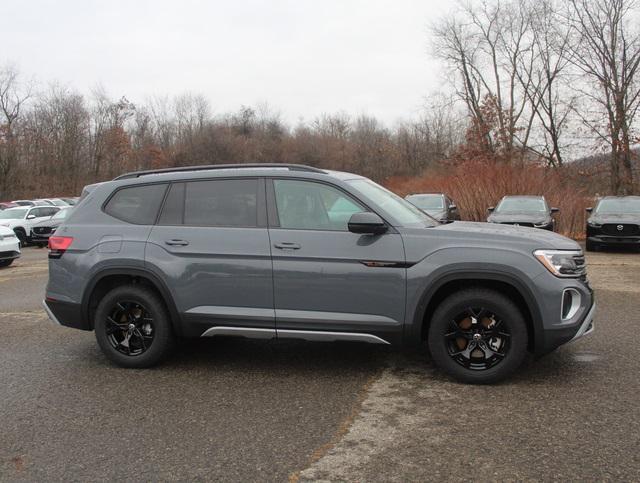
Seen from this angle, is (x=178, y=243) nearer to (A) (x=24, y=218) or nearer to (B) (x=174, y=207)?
(B) (x=174, y=207)

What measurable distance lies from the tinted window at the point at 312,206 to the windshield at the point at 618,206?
12.6 m

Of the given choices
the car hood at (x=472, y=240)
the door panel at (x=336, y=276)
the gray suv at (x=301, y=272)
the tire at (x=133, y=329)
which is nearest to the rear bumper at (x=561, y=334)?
the gray suv at (x=301, y=272)

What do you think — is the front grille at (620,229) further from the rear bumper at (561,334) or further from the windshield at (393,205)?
the rear bumper at (561,334)

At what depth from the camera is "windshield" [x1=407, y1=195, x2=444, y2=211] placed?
1714 cm

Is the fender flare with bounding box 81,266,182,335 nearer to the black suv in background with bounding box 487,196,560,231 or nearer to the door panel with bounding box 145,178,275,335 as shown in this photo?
the door panel with bounding box 145,178,275,335

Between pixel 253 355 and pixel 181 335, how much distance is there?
0.88 metres

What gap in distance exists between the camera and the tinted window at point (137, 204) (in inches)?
203

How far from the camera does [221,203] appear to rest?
16.3 feet

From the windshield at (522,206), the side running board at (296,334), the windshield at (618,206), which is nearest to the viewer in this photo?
the side running board at (296,334)

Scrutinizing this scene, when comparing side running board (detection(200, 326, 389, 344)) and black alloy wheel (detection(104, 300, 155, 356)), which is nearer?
side running board (detection(200, 326, 389, 344))

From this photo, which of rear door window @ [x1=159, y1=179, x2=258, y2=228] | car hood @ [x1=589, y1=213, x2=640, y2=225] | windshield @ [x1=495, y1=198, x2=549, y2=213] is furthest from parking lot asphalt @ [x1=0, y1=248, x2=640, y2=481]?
windshield @ [x1=495, y1=198, x2=549, y2=213]

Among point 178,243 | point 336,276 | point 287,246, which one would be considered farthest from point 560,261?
point 178,243

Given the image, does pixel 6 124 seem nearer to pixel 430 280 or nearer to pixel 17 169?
pixel 17 169

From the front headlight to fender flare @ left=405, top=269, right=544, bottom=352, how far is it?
252mm
